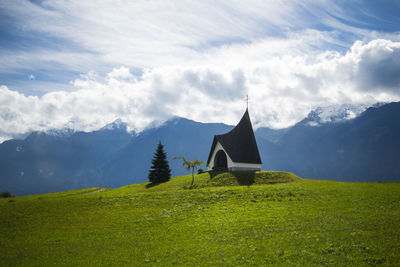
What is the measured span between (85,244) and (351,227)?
634 inches

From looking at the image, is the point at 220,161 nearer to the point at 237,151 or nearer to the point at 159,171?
the point at 237,151

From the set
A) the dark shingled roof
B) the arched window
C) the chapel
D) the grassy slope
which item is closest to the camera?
the grassy slope

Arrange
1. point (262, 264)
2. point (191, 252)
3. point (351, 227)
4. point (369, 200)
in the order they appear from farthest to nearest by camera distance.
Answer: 1. point (369, 200)
2. point (351, 227)
3. point (191, 252)
4. point (262, 264)

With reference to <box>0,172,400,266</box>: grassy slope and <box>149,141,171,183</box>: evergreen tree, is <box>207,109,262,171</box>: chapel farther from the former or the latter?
<box>0,172,400,266</box>: grassy slope

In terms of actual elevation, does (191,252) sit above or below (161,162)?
below

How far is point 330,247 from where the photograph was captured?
43.7ft

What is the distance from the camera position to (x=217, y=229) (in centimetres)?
1727

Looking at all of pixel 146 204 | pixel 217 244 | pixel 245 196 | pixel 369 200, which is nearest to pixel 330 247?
pixel 217 244

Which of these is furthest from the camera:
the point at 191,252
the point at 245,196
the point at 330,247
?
the point at 245,196

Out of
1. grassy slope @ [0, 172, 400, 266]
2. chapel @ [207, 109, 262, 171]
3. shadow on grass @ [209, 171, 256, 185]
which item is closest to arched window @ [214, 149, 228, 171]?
chapel @ [207, 109, 262, 171]

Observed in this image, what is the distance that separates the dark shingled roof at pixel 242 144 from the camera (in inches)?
1704

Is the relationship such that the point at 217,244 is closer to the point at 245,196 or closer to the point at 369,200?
the point at 245,196

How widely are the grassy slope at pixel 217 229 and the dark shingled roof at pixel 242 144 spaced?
53.5 ft

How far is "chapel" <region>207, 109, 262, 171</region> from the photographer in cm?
4303
